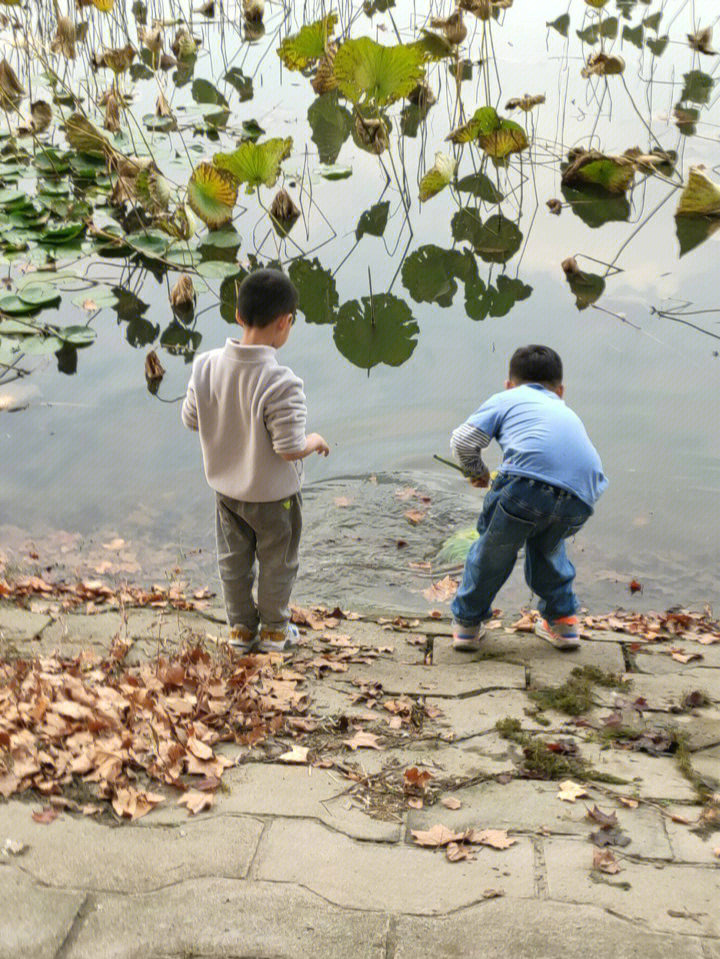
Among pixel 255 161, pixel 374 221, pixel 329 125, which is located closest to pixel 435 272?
pixel 374 221

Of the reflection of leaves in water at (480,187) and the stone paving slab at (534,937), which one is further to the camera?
the reflection of leaves in water at (480,187)

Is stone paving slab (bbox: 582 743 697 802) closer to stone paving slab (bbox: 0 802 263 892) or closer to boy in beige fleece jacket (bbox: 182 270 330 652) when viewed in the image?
stone paving slab (bbox: 0 802 263 892)

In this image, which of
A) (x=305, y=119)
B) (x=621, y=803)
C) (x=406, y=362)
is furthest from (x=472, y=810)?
(x=305, y=119)

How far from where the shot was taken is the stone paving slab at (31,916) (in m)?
1.85

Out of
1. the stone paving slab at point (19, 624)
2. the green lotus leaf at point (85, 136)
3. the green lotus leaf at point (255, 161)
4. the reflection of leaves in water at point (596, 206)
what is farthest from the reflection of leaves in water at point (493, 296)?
the stone paving slab at point (19, 624)

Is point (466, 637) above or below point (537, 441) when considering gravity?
below

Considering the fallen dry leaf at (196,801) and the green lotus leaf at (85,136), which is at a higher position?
A: the green lotus leaf at (85,136)

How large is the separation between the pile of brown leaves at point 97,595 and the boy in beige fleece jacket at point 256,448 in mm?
518

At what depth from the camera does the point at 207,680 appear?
3.09 m

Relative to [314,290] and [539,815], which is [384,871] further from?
[314,290]

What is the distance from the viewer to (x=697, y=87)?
10016 millimetres

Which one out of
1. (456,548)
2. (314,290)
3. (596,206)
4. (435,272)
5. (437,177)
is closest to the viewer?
(456,548)

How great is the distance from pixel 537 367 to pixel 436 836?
6.33 feet

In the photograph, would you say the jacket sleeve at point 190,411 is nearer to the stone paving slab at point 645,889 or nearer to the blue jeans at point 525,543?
the blue jeans at point 525,543
